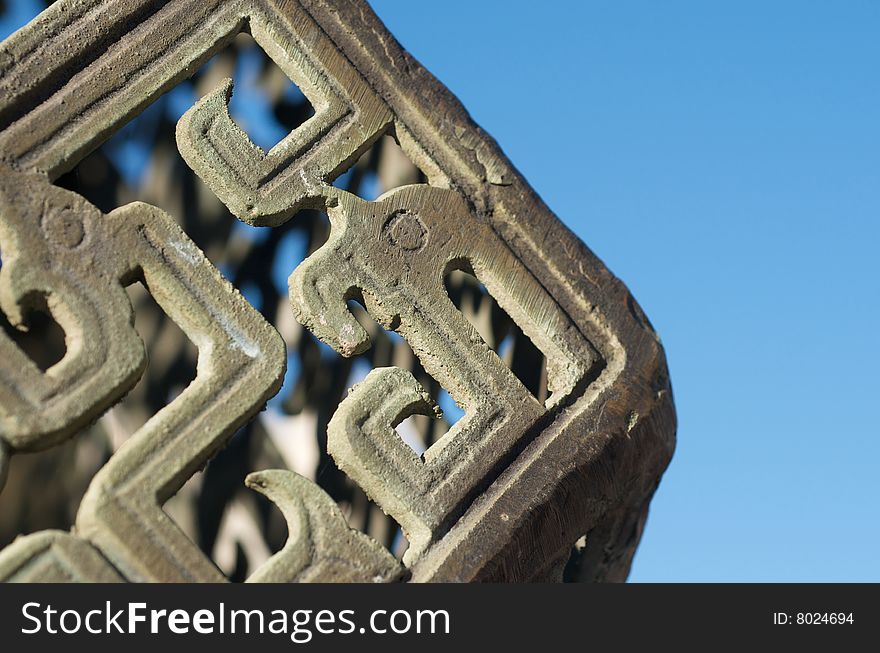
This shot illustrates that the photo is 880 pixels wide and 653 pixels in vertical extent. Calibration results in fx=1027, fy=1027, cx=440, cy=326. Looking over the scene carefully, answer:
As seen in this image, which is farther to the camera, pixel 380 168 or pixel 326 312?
pixel 380 168

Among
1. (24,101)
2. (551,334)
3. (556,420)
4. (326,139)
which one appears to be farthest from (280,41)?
(556,420)

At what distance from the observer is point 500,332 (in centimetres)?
225

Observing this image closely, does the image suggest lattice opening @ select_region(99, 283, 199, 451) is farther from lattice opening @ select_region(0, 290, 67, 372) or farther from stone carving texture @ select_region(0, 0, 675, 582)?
stone carving texture @ select_region(0, 0, 675, 582)

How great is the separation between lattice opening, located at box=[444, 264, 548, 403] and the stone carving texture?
→ 1.35ft

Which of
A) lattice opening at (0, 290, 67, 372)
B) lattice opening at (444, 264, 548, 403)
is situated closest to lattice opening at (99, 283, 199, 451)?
lattice opening at (0, 290, 67, 372)

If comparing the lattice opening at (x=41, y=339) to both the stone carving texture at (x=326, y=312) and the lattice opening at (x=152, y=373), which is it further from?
the stone carving texture at (x=326, y=312)

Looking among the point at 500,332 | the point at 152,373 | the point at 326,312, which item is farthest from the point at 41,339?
the point at 500,332

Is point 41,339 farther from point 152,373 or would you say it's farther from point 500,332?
point 500,332

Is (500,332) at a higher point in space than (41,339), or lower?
higher

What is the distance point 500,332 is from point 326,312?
0.84 metres

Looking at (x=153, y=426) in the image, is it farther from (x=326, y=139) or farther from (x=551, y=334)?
(x=551, y=334)

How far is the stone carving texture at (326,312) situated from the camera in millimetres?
1272

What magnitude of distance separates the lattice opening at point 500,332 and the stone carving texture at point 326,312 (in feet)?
1.35
